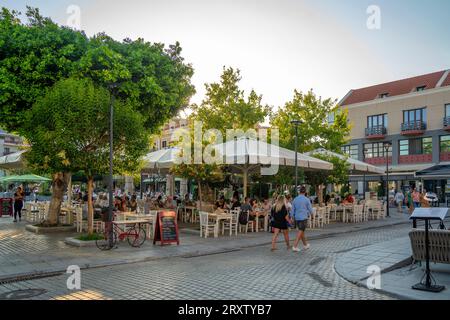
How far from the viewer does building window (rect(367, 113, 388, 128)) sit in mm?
44656

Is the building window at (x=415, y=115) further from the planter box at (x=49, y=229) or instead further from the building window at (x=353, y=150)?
the planter box at (x=49, y=229)

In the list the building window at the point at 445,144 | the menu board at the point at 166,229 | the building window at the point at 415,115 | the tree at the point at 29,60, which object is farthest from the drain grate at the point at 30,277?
the building window at the point at 415,115

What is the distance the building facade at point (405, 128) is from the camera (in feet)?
129

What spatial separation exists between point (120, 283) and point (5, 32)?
9.81 metres

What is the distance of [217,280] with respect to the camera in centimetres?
767

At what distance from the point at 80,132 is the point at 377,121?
132 feet

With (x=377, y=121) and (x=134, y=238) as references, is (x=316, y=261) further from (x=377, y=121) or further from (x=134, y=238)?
(x=377, y=121)

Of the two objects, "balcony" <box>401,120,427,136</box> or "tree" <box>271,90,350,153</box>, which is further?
"balcony" <box>401,120,427,136</box>

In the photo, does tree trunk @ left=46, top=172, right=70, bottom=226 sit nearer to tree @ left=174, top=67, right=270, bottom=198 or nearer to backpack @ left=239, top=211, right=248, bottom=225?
backpack @ left=239, top=211, right=248, bottom=225

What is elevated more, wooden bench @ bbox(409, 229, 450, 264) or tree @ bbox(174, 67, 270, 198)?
tree @ bbox(174, 67, 270, 198)

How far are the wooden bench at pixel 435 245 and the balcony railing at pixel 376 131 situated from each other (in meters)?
38.6

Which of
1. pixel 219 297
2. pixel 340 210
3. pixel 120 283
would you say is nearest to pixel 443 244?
pixel 219 297

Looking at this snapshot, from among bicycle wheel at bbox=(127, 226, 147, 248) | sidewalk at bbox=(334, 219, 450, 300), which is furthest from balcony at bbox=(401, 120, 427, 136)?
bicycle wheel at bbox=(127, 226, 147, 248)
